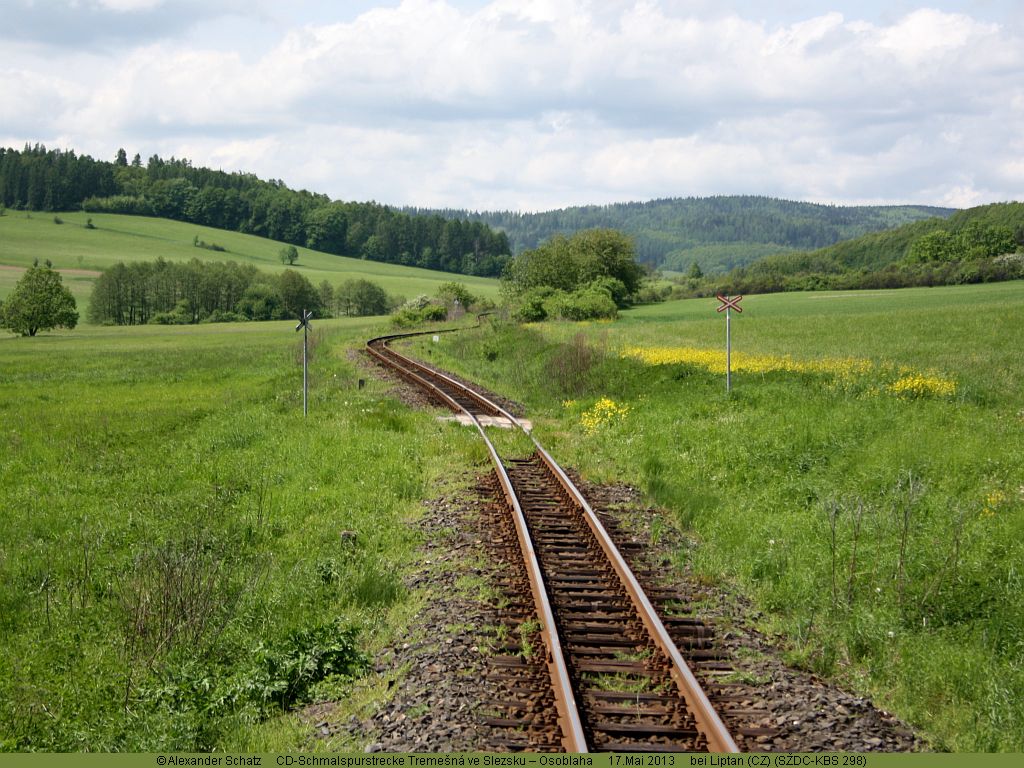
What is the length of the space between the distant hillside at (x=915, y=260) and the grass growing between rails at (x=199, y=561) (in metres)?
71.3

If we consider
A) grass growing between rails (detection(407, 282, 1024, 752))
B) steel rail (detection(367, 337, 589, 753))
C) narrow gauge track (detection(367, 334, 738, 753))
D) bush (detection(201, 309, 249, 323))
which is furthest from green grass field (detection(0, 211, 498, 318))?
narrow gauge track (detection(367, 334, 738, 753))

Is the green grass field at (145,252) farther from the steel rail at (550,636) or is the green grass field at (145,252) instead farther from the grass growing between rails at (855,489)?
the steel rail at (550,636)

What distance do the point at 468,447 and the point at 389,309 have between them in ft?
345

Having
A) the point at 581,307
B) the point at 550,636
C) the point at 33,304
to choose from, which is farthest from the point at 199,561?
the point at 33,304

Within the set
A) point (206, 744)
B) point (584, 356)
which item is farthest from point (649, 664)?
point (584, 356)

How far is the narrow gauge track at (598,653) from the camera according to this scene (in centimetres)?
610

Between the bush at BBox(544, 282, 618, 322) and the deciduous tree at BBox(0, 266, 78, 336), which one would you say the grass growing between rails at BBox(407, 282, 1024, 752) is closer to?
the bush at BBox(544, 282, 618, 322)

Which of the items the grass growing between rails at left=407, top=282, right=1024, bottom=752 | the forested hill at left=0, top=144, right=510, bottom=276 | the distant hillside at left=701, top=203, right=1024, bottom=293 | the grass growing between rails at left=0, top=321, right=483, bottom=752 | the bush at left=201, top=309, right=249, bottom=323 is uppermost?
the forested hill at left=0, top=144, right=510, bottom=276

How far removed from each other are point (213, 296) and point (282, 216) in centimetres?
6686

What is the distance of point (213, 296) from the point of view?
375ft

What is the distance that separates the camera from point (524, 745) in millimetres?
5988

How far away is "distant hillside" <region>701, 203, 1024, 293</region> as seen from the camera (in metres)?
80.1

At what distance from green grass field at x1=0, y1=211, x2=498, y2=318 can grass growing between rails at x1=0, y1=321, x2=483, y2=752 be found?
100 meters

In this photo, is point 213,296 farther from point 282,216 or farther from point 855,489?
point 855,489
